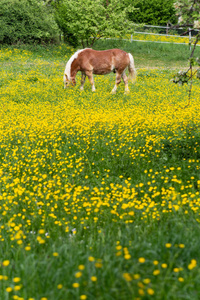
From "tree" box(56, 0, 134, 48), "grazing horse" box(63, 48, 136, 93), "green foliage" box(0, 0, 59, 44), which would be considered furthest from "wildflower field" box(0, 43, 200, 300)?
"green foliage" box(0, 0, 59, 44)

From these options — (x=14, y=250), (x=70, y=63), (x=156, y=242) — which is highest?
(x=70, y=63)

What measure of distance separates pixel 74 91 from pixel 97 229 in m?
11.1

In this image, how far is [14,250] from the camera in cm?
385

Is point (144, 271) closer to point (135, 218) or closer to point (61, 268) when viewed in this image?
point (61, 268)

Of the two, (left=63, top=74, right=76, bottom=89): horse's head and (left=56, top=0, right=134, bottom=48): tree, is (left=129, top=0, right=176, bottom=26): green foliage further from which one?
(left=63, top=74, right=76, bottom=89): horse's head

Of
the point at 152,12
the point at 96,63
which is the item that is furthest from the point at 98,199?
the point at 152,12

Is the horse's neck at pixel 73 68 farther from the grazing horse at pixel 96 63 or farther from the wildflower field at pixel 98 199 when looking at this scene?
the wildflower field at pixel 98 199

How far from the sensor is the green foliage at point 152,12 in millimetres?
41969

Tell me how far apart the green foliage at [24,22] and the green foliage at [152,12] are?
54.0 feet

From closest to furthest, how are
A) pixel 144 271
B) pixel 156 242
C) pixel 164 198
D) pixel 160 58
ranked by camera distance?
1. pixel 144 271
2. pixel 156 242
3. pixel 164 198
4. pixel 160 58

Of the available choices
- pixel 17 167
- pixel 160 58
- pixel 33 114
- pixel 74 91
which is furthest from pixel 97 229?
pixel 160 58

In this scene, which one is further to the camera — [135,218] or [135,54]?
[135,54]

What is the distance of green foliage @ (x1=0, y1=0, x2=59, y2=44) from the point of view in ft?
93.1

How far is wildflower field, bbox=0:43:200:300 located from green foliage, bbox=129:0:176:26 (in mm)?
30534
